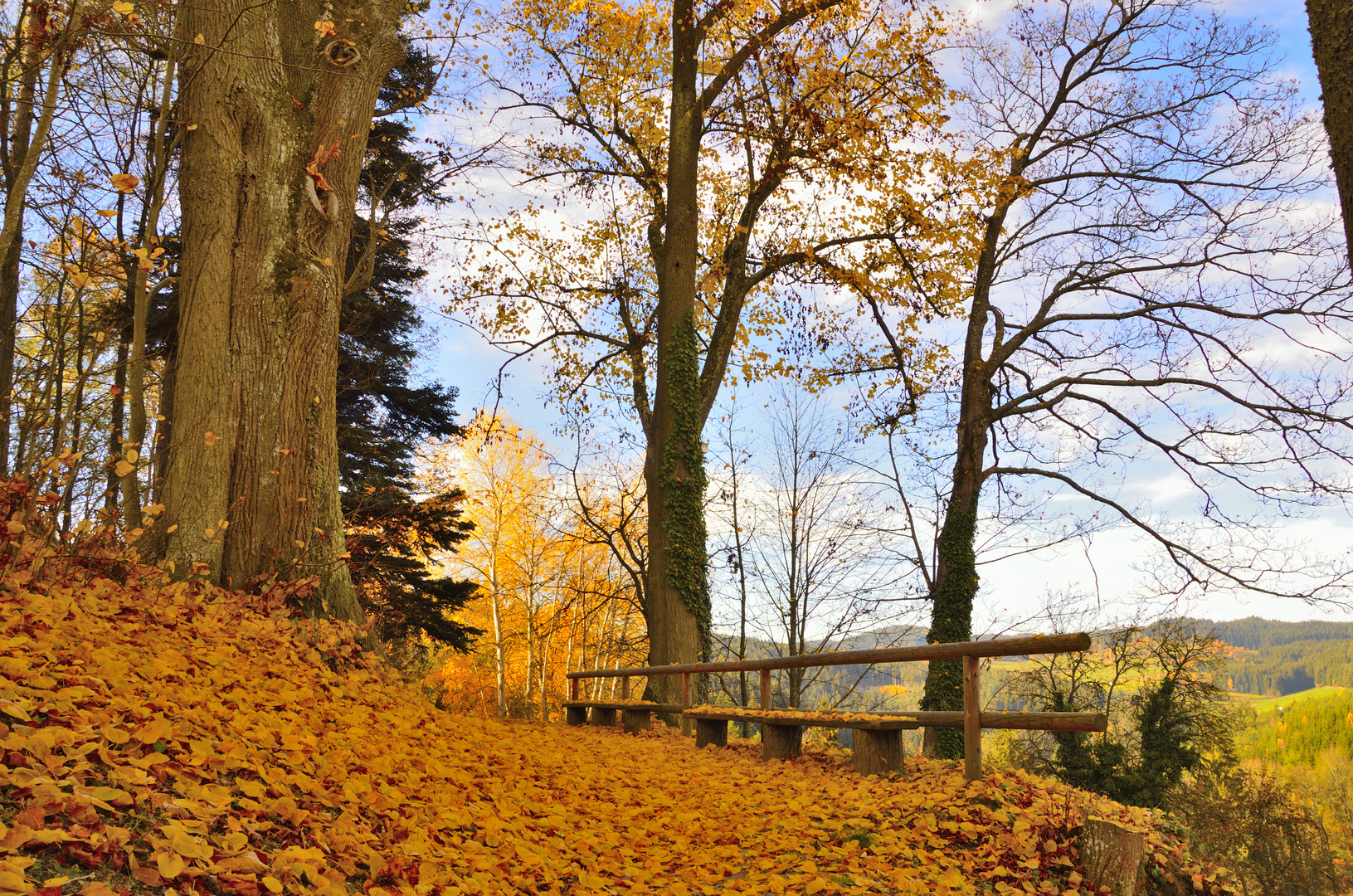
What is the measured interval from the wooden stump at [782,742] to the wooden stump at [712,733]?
120 centimetres

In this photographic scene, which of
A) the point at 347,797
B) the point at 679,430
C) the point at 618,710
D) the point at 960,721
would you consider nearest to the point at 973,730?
the point at 960,721

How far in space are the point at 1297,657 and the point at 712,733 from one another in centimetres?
10865

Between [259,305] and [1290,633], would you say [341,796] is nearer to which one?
[259,305]

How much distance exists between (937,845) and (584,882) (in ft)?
6.91

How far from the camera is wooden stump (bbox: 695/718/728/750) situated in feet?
28.9

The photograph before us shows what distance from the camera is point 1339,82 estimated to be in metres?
3.40

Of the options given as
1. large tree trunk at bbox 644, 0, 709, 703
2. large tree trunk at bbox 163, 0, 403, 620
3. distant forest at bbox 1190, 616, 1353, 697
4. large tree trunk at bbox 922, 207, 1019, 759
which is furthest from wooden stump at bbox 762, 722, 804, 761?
distant forest at bbox 1190, 616, 1353, 697

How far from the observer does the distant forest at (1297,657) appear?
3022 inches

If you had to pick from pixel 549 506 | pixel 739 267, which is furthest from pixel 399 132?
pixel 549 506

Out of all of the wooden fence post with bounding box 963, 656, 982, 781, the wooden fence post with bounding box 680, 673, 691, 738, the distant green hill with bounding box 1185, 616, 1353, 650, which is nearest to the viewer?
the wooden fence post with bounding box 963, 656, 982, 781

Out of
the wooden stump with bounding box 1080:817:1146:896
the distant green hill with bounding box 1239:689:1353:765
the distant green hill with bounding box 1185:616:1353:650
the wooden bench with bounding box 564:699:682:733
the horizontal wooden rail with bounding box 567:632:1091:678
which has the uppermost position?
the horizontal wooden rail with bounding box 567:632:1091:678

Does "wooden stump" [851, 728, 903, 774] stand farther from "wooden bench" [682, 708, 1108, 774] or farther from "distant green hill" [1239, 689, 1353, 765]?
"distant green hill" [1239, 689, 1353, 765]

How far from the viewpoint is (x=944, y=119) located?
528 inches

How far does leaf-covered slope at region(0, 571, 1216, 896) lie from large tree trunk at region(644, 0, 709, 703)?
13.7ft
